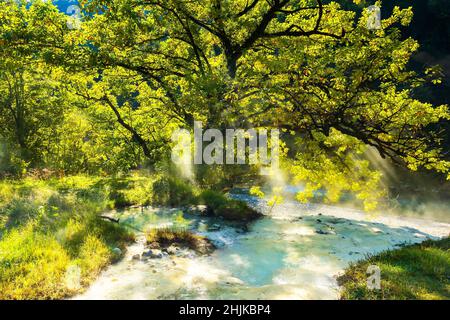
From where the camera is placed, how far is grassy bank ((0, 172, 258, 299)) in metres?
7.25

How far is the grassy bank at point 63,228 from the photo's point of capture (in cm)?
725

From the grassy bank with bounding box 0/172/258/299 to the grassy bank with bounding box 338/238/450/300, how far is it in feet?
19.2

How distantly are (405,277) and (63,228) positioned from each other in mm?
9185

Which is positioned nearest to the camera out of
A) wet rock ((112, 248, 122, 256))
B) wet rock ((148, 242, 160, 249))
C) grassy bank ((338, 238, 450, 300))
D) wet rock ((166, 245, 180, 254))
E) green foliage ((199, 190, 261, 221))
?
grassy bank ((338, 238, 450, 300))

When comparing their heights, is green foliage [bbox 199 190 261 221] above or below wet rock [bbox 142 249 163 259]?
above

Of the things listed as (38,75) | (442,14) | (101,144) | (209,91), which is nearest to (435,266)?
(209,91)

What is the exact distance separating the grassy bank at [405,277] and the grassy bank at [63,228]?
584 cm

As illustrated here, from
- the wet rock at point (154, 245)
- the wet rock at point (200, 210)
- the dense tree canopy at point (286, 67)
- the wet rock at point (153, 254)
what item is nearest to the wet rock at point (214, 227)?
the wet rock at point (200, 210)

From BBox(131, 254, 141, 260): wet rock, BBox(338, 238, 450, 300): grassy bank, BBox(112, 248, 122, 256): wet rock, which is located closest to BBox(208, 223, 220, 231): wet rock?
BBox(131, 254, 141, 260): wet rock

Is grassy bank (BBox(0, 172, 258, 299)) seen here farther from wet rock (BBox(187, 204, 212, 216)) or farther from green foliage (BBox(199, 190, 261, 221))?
wet rock (BBox(187, 204, 212, 216))

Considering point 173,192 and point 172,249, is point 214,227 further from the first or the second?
point 173,192

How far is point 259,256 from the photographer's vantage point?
10.7 m

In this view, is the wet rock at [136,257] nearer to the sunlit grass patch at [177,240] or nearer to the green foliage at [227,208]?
the sunlit grass patch at [177,240]

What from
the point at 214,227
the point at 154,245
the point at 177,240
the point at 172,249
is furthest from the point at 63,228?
the point at 214,227
